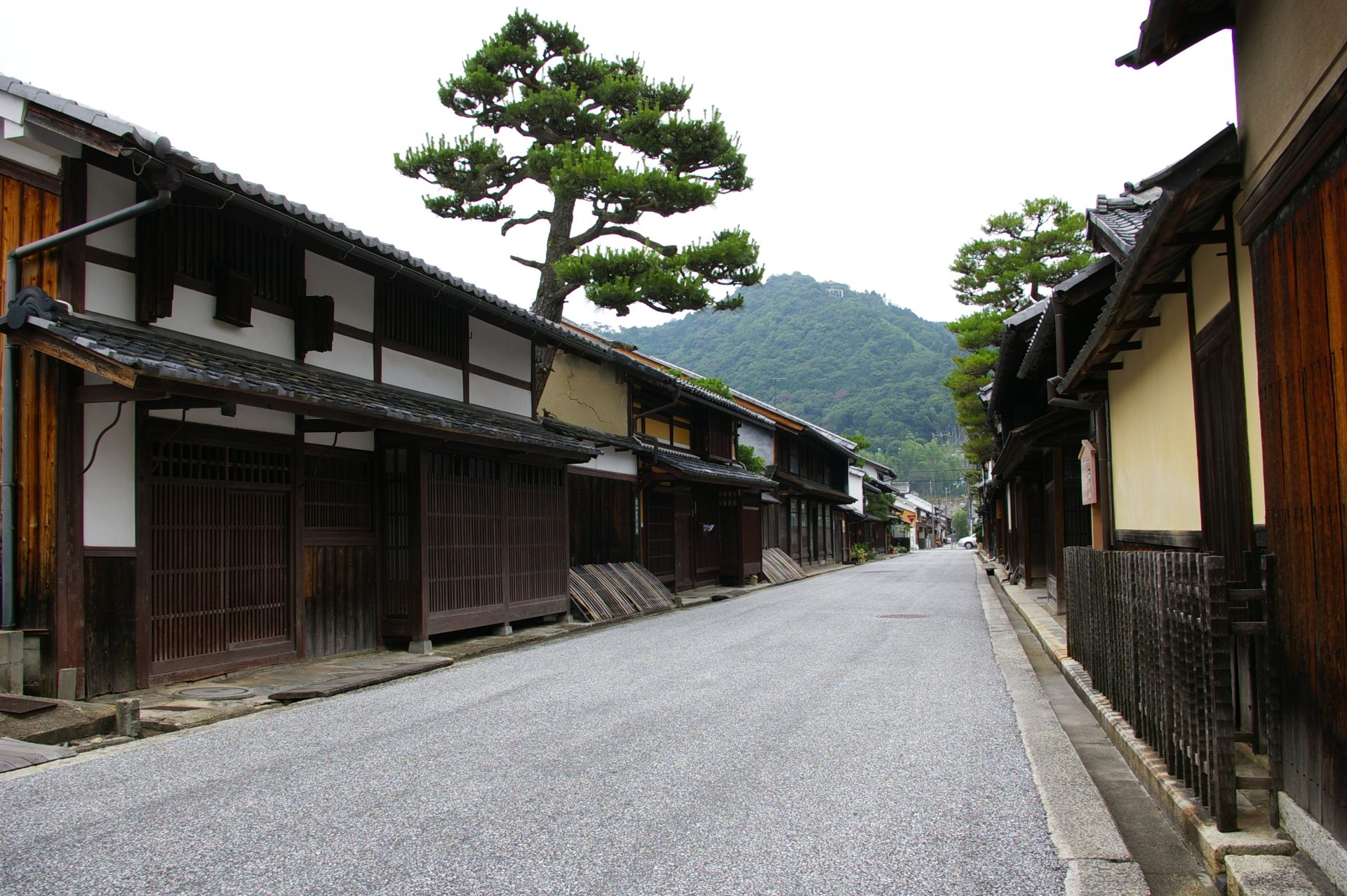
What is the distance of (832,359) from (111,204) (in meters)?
118

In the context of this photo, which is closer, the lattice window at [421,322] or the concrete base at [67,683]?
the concrete base at [67,683]

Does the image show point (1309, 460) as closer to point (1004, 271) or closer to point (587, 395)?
point (587, 395)

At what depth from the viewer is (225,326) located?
10211 millimetres

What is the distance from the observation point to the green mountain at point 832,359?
374 feet

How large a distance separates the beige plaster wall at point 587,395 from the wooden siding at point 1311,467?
677 inches

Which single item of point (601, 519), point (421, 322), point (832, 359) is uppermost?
point (832, 359)

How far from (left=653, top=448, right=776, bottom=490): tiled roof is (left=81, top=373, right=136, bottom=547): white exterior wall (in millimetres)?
13779

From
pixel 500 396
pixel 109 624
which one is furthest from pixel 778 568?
pixel 109 624

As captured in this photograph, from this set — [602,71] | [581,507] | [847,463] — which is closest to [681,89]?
[602,71]

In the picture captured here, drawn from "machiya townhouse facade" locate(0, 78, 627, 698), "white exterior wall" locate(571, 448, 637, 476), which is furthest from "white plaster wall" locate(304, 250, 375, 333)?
"white exterior wall" locate(571, 448, 637, 476)

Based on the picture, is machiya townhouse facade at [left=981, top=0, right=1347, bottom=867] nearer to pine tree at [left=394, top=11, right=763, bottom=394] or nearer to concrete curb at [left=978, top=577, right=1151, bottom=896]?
concrete curb at [left=978, top=577, right=1151, bottom=896]

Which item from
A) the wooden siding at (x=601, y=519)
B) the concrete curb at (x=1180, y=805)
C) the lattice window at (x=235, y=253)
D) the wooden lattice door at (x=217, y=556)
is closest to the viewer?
the concrete curb at (x=1180, y=805)

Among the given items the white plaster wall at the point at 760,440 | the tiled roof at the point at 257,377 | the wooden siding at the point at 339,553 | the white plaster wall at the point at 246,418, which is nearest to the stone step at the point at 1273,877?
the tiled roof at the point at 257,377

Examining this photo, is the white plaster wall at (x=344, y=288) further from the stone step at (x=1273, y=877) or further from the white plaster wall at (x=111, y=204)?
the stone step at (x=1273, y=877)
